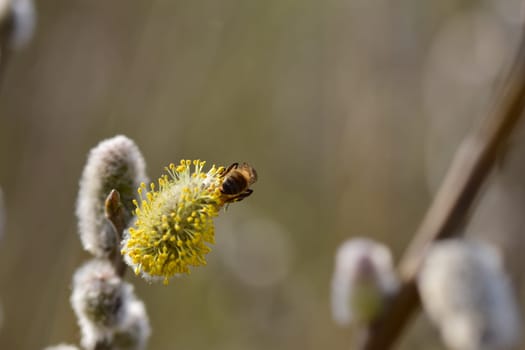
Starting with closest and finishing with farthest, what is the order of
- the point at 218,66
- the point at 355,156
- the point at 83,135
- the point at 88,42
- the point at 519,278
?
the point at 519,278, the point at 83,135, the point at 88,42, the point at 355,156, the point at 218,66

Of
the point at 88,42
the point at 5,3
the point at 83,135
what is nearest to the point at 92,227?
the point at 5,3

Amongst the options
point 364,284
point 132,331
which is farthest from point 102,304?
point 364,284

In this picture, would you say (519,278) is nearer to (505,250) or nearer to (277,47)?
(505,250)

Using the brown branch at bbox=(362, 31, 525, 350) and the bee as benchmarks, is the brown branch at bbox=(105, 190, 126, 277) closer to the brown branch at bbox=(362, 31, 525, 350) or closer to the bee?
the bee

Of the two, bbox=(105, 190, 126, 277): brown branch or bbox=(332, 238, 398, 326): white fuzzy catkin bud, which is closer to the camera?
bbox=(105, 190, 126, 277): brown branch

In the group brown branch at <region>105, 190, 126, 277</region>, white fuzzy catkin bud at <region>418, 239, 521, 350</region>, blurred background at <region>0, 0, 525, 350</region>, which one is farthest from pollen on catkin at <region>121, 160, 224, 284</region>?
blurred background at <region>0, 0, 525, 350</region>

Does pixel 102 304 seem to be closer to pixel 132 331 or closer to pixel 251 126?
pixel 132 331
